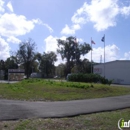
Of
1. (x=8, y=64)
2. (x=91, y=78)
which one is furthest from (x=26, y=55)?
(x=91, y=78)

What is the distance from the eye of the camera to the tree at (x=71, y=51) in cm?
9000

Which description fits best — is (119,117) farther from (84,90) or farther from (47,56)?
(47,56)

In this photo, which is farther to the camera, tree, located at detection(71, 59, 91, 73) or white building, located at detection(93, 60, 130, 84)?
tree, located at detection(71, 59, 91, 73)

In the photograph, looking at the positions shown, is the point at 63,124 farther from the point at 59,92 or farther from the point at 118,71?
the point at 118,71

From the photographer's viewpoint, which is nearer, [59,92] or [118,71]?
[59,92]

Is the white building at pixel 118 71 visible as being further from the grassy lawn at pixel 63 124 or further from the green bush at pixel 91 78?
the grassy lawn at pixel 63 124

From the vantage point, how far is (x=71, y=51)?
90188 millimetres

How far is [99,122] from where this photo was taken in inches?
332

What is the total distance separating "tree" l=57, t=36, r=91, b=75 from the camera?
9000 centimetres

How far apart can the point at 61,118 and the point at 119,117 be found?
2.66m

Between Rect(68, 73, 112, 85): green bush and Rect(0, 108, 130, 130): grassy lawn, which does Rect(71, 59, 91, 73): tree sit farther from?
Rect(0, 108, 130, 130): grassy lawn
